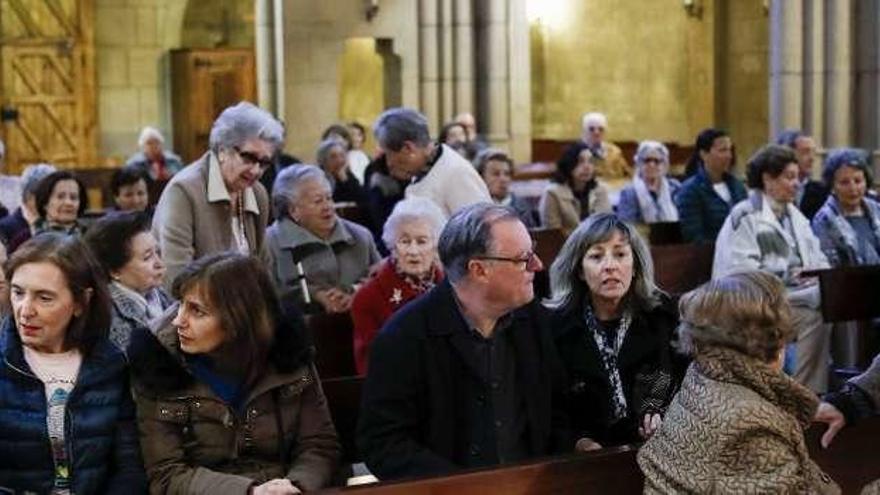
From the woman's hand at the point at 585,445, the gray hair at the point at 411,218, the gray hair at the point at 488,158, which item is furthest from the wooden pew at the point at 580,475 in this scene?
the gray hair at the point at 488,158

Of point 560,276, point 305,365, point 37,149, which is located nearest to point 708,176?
point 560,276

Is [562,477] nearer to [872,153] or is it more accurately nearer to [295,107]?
[872,153]

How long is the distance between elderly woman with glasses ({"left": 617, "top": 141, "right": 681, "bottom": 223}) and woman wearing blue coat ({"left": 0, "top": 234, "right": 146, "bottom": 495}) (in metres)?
6.30

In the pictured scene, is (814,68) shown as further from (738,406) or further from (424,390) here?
(738,406)

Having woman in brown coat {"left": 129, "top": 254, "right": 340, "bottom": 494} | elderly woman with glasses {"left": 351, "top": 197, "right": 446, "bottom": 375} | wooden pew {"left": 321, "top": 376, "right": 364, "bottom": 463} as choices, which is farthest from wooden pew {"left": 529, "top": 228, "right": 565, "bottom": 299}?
woman in brown coat {"left": 129, "top": 254, "right": 340, "bottom": 494}

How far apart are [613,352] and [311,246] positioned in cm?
234

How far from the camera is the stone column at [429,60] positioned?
14.7 m

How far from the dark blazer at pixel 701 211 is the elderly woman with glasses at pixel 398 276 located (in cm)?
340

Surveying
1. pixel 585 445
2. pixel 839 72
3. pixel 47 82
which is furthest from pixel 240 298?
pixel 47 82

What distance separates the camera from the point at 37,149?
1839 cm

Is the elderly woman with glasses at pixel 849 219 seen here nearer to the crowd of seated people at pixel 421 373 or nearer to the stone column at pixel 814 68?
the crowd of seated people at pixel 421 373

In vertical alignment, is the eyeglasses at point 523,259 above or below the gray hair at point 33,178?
below

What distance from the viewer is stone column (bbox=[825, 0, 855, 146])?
39.2 feet

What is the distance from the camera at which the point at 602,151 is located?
13.5 metres
